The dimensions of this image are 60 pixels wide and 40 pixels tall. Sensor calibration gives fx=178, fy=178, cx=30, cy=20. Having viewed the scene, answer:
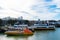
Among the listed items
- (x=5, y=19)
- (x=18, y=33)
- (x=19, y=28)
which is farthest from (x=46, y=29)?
(x=5, y=19)

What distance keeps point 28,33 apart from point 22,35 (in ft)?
0.99

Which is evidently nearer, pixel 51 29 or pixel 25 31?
pixel 25 31

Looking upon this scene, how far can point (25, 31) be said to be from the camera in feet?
23.6

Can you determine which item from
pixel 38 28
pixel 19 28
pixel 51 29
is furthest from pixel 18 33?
pixel 51 29

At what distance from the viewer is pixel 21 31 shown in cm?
740

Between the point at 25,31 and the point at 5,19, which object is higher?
the point at 5,19

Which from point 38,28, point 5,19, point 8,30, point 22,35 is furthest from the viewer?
point 38,28

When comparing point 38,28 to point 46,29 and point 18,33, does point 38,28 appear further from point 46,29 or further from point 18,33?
point 18,33

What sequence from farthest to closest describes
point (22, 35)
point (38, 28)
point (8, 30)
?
point (38, 28) < point (8, 30) < point (22, 35)

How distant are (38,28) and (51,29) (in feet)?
3.22

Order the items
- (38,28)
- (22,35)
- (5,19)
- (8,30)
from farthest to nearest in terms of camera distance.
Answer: (38,28), (8,30), (22,35), (5,19)

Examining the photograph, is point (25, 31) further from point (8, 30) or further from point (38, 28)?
point (38, 28)

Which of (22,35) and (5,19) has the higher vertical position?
(5,19)

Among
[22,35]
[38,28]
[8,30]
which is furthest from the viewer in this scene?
[38,28]
